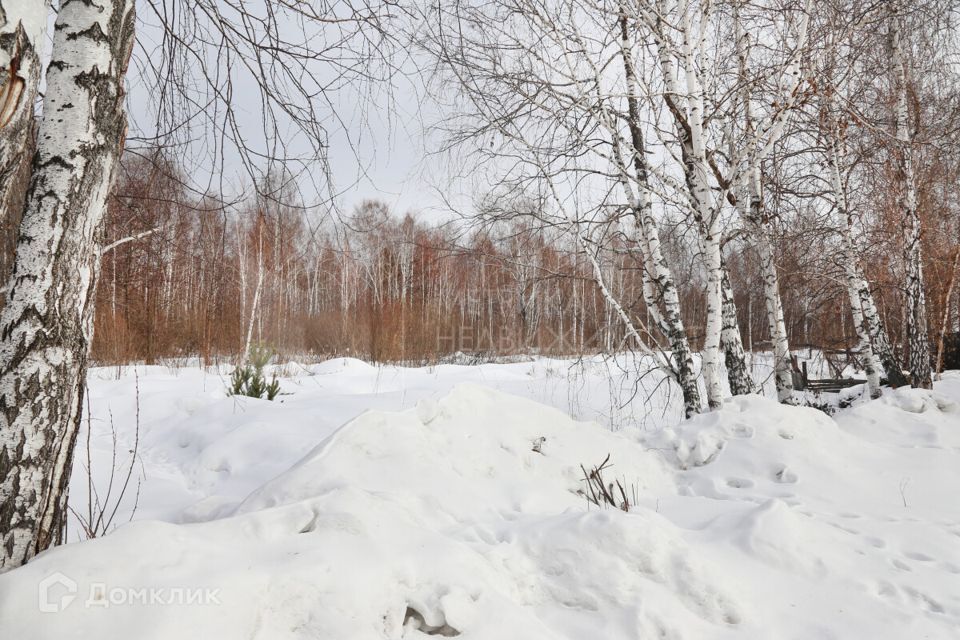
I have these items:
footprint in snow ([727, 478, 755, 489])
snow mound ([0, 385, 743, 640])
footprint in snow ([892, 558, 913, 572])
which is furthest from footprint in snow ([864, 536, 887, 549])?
snow mound ([0, 385, 743, 640])

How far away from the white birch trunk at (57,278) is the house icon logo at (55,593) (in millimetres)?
318

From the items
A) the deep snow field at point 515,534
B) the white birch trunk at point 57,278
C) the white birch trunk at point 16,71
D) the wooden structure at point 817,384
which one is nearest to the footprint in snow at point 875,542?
the deep snow field at point 515,534

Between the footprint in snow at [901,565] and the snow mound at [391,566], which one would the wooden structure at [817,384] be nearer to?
the footprint in snow at [901,565]

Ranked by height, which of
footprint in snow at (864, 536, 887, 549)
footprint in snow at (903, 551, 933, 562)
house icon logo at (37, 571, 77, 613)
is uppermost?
house icon logo at (37, 571, 77, 613)

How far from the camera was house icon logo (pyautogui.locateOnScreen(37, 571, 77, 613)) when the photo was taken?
107 cm

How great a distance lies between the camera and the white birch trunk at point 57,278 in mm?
1303

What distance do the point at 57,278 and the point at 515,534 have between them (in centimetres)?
181

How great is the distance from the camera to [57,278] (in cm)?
137

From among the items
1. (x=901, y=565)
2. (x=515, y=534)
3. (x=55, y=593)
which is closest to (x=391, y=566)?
(x=515, y=534)

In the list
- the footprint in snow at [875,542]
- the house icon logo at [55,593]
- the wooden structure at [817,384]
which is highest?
the house icon logo at [55,593]

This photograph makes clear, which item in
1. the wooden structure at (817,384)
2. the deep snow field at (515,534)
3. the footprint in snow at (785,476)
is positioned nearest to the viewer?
the deep snow field at (515,534)

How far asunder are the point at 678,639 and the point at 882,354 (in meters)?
6.44

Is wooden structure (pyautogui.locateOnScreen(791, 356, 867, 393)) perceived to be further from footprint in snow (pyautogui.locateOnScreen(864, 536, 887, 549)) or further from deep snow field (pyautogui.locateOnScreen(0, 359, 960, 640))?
footprint in snow (pyautogui.locateOnScreen(864, 536, 887, 549))

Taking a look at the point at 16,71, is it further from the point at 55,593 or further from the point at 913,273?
the point at 913,273
